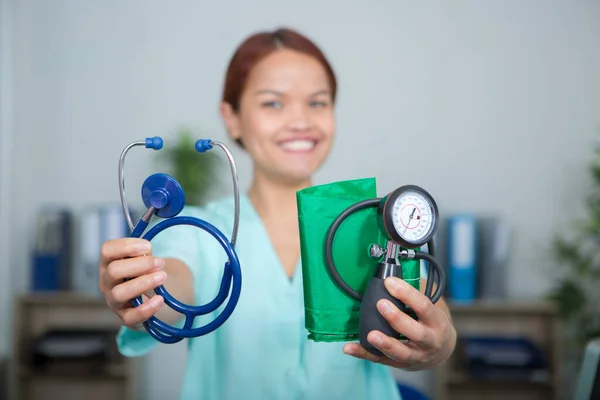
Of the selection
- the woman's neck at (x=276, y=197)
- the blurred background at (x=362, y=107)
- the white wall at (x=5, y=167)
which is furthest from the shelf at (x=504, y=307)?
the white wall at (x=5, y=167)

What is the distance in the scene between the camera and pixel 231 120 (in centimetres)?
119

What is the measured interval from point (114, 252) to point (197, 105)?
1884mm

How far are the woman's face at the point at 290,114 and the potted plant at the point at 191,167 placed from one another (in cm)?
117

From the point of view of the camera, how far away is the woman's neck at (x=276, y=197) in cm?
115

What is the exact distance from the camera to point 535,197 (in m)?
2.50

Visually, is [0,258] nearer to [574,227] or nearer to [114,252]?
[114,252]

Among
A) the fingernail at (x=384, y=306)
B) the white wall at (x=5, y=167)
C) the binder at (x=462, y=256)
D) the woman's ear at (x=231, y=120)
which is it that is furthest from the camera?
the white wall at (x=5, y=167)

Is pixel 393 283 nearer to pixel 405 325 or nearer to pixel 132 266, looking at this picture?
pixel 405 325

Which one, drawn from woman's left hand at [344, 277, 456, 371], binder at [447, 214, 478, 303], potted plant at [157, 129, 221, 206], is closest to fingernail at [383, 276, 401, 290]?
woman's left hand at [344, 277, 456, 371]

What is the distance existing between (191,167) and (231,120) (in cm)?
110

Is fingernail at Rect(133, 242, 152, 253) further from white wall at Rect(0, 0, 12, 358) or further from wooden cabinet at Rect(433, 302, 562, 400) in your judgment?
white wall at Rect(0, 0, 12, 358)

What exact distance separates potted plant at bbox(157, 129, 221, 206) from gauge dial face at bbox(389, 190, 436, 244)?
5.34 feet

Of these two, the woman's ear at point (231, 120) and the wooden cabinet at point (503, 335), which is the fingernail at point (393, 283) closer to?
the woman's ear at point (231, 120)

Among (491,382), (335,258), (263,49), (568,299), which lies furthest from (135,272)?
(568,299)
